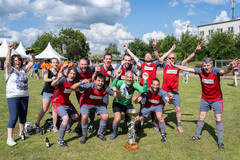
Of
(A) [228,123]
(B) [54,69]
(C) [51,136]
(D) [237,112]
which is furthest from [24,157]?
(D) [237,112]

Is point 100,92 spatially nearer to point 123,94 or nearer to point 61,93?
point 123,94

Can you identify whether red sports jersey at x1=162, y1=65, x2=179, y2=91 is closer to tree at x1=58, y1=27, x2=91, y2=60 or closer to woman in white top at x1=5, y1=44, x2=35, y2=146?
woman in white top at x1=5, y1=44, x2=35, y2=146

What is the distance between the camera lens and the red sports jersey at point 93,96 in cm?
453

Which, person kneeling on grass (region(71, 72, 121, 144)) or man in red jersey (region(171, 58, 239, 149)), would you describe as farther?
person kneeling on grass (region(71, 72, 121, 144))

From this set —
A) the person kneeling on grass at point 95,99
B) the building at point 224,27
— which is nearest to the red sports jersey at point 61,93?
the person kneeling on grass at point 95,99

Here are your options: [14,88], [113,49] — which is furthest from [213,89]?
[113,49]

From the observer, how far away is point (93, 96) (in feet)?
14.9

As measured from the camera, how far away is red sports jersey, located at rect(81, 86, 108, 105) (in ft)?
14.9

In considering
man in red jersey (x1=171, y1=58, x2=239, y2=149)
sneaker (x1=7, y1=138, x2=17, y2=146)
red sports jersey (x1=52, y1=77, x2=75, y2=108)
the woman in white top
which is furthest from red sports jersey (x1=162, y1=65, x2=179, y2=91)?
sneaker (x1=7, y1=138, x2=17, y2=146)

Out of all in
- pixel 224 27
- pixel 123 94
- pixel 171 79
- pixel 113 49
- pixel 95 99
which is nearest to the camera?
pixel 95 99

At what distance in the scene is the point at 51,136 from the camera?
4750 millimetres

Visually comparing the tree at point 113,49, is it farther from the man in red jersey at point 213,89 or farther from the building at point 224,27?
the man in red jersey at point 213,89

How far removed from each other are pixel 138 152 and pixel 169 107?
15.1 feet

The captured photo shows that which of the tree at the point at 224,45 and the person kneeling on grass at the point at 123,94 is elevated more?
the tree at the point at 224,45
